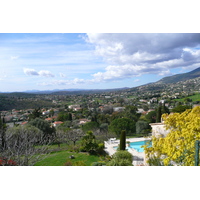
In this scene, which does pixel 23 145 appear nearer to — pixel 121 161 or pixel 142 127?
pixel 121 161

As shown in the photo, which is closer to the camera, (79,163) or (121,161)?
(121,161)

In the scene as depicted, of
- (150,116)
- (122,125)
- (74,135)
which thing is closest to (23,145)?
(74,135)

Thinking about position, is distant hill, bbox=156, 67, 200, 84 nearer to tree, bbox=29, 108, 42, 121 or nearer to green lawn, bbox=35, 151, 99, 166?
green lawn, bbox=35, 151, 99, 166

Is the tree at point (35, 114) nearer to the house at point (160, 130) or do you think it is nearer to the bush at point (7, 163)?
the bush at point (7, 163)

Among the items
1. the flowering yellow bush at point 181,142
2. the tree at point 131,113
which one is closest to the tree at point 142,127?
the tree at point 131,113

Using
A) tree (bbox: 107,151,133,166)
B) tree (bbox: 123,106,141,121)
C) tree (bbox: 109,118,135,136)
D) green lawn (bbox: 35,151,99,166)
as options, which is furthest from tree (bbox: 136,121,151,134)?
tree (bbox: 107,151,133,166)

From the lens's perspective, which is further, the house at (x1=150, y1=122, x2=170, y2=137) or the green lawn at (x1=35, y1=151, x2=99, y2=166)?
the green lawn at (x1=35, y1=151, x2=99, y2=166)
